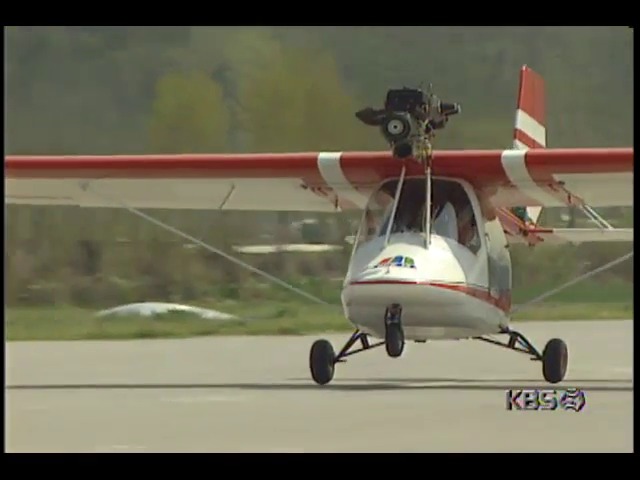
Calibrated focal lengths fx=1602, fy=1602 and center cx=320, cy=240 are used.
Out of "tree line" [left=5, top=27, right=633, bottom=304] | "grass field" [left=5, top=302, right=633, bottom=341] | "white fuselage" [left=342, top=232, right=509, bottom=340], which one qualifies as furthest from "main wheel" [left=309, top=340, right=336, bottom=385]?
"tree line" [left=5, top=27, right=633, bottom=304]

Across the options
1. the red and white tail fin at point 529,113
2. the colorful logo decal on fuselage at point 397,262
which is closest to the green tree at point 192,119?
the red and white tail fin at point 529,113

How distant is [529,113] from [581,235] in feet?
5.94

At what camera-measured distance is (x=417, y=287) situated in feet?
34.8

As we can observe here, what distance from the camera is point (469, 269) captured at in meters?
11.4

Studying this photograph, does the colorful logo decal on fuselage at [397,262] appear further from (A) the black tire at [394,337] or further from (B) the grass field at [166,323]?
(B) the grass field at [166,323]

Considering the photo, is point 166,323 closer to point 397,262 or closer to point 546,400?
point 397,262

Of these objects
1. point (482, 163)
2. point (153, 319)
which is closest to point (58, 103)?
point (153, 319)

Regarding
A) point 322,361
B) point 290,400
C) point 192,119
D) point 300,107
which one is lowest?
point 290,400

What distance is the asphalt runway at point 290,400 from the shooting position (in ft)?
26.6

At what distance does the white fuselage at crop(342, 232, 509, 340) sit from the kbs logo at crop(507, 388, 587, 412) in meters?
0.68

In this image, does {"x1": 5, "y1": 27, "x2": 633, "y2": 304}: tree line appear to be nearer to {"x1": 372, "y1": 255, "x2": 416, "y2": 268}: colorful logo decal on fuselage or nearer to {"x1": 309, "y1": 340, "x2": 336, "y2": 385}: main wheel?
{"x1": 309, "y1": 340, "x2": 336, "y2": 385}: main wheel

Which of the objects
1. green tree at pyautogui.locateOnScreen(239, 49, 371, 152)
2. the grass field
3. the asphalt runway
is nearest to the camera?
the asphalt runway

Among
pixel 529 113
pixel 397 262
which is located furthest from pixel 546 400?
pixel 529 113

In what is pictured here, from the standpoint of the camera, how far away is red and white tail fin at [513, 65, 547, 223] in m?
15.6
